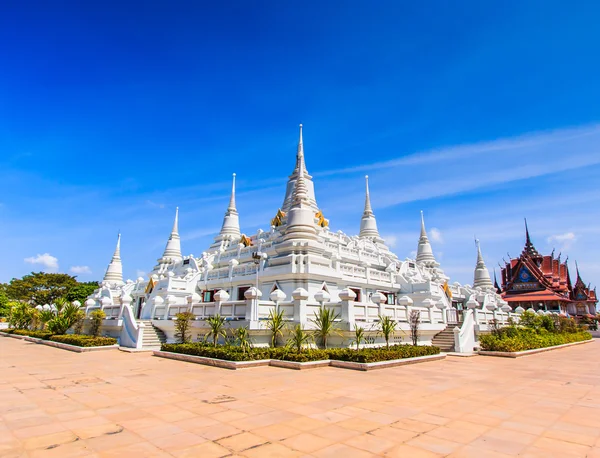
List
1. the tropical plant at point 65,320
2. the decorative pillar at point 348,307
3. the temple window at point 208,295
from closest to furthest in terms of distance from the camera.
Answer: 1. the decorative pillar at point 348,307
2. the tropical plant at point 65,320
3. the temple window at point 208,295

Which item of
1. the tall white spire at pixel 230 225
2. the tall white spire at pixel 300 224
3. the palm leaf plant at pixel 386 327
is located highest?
the tall white spire at pixel 230 225

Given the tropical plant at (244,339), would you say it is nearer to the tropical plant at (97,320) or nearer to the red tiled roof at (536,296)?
the tropical plant at (97,320)

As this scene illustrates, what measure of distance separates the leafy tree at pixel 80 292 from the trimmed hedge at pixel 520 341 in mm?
54749

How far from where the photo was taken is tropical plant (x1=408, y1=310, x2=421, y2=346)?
70.6 ft

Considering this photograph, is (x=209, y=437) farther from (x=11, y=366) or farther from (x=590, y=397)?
(x=11, y=366)

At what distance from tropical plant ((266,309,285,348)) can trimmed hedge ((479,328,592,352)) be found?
12545 millimetres

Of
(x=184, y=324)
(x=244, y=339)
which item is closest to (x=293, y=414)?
(x=244, y=339)

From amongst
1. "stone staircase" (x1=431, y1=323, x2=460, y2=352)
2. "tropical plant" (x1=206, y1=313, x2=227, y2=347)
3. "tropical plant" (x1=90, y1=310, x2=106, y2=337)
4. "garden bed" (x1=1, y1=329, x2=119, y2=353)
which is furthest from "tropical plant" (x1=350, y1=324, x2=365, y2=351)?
"tropical plant" (x1=90, y1=310, x2=106, y2=337)

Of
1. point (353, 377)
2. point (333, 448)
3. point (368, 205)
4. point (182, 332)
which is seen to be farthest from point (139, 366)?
point (368, 205)

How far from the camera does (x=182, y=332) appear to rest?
70.2 feet

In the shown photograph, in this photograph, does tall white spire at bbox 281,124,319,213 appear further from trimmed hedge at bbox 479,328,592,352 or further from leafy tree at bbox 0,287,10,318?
leafy tree at bbox 0,287,10,318

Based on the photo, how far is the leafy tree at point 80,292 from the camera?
59.8m

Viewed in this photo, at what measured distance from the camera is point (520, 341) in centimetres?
2398

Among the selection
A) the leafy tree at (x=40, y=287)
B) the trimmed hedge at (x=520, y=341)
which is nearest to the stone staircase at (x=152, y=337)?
the trimmed hedge at (x=520, y=341)
